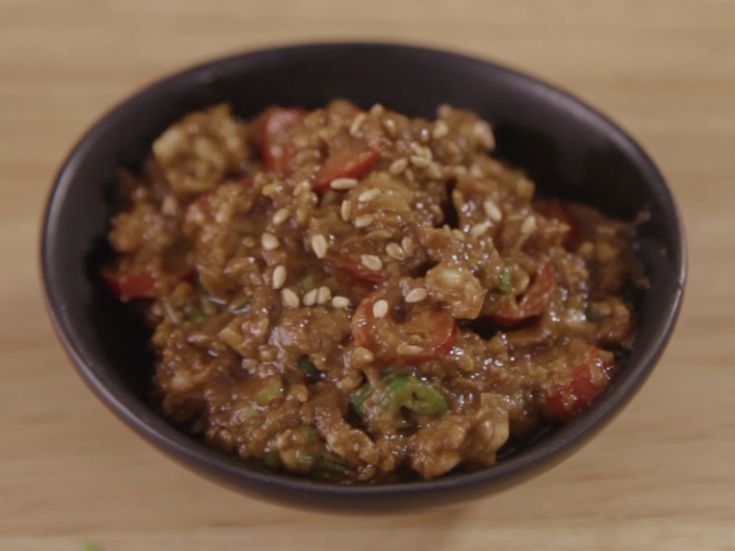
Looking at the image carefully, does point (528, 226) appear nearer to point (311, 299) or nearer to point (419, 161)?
point (419, 161)

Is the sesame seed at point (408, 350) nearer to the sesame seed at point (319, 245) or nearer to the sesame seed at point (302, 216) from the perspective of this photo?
the sesame seed at point (319, 245)

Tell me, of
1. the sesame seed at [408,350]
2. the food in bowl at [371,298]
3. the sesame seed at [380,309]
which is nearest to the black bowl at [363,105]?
the food in bowl at [371,298]

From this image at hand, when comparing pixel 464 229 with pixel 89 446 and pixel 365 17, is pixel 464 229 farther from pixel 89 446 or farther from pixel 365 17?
pixel 365 17

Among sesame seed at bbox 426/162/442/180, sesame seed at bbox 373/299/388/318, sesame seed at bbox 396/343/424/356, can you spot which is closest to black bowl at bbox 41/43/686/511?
sesame seed at bbox 396/343/424/356

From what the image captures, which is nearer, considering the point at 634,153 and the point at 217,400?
the point at 217,400

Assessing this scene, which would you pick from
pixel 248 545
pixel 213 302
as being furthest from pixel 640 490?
pixel 213 302
